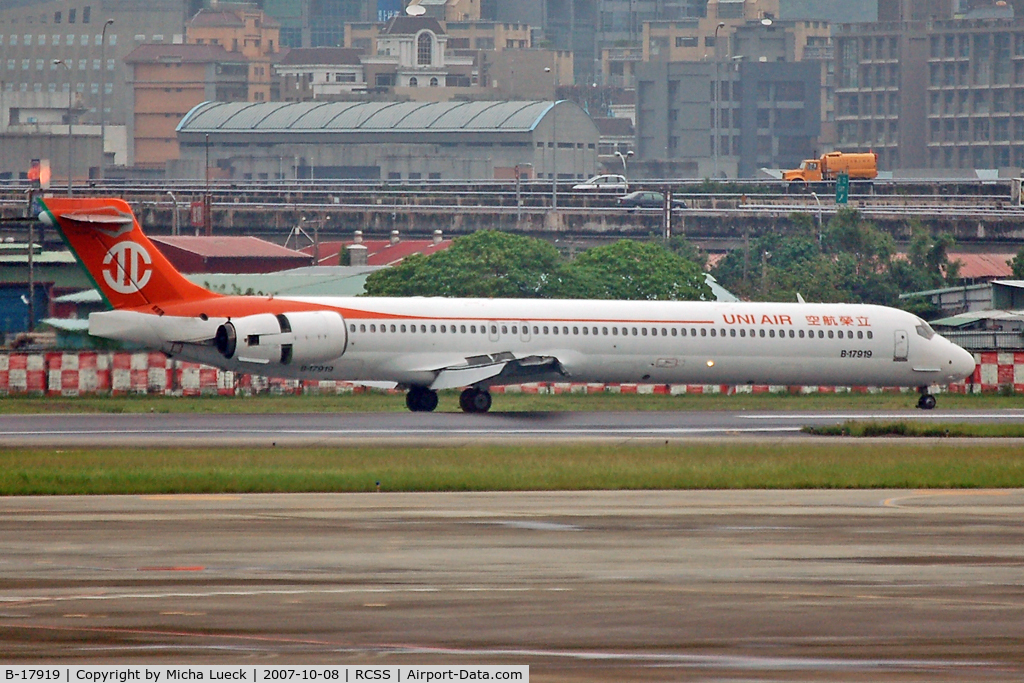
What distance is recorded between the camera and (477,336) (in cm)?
4384

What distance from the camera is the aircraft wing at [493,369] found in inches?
1700

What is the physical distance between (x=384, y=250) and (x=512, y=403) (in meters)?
60.0

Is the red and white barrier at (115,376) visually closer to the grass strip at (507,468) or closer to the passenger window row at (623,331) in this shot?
the passenger window row at (623,331)

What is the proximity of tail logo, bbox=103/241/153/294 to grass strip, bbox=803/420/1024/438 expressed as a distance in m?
16.7

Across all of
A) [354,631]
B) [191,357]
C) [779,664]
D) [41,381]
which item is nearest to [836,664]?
[779,664]

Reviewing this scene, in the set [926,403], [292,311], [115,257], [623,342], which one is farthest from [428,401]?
[926,403]

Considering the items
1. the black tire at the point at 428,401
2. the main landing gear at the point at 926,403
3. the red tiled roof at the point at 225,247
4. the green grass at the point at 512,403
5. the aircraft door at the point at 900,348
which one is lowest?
the green grass at the point at 512,403

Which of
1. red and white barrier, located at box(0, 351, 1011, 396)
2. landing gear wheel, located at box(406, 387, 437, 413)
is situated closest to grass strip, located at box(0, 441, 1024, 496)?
landing gear wheel, located at box(406, 387, 437, 413)

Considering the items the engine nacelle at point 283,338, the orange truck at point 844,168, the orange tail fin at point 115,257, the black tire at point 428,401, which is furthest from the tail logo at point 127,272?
the orange truck at point 844,168

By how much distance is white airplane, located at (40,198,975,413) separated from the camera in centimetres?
4153

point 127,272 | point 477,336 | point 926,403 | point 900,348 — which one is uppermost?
point 127,272

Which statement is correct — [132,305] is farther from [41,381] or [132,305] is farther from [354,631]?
[354,631]
